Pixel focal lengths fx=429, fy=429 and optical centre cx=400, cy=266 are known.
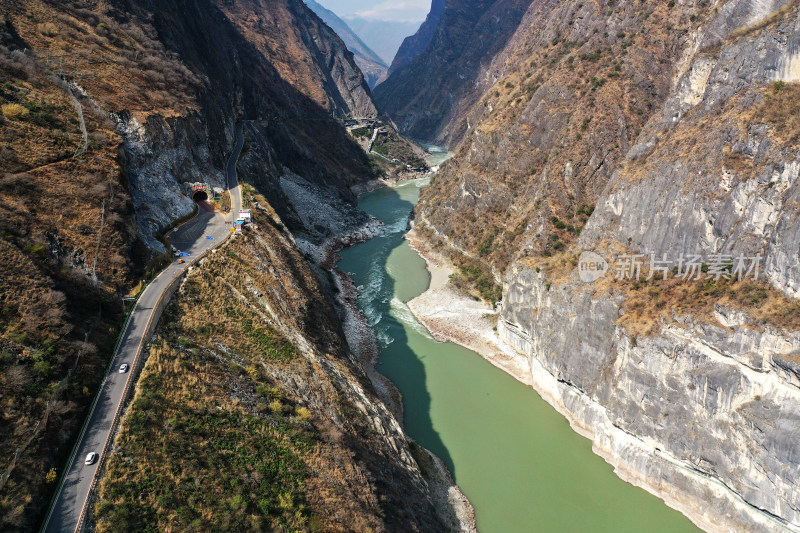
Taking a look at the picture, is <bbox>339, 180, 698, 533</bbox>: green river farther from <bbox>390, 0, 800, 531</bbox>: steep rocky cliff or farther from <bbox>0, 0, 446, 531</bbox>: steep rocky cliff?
<bbox>0, 0, 446, 531</bbox>: steep rocky cliff

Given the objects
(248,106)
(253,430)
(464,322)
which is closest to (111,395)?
(253,430)

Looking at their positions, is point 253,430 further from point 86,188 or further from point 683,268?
point 683,268

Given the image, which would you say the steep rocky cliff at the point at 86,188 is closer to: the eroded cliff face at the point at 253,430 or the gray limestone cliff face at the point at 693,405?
the eroded cliff face at the point at 253,430

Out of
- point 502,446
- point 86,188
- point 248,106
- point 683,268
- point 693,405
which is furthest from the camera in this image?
point 248,106

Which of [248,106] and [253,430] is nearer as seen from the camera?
[253,430]

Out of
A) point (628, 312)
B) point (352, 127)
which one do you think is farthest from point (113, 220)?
point (352, 127)

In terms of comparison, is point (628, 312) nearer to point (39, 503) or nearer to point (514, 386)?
point (514, 386)

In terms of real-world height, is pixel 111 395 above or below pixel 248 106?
below

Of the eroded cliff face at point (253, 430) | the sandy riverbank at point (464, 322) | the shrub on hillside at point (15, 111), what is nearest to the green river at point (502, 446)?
the sandy riverbank at point (464, 322)
